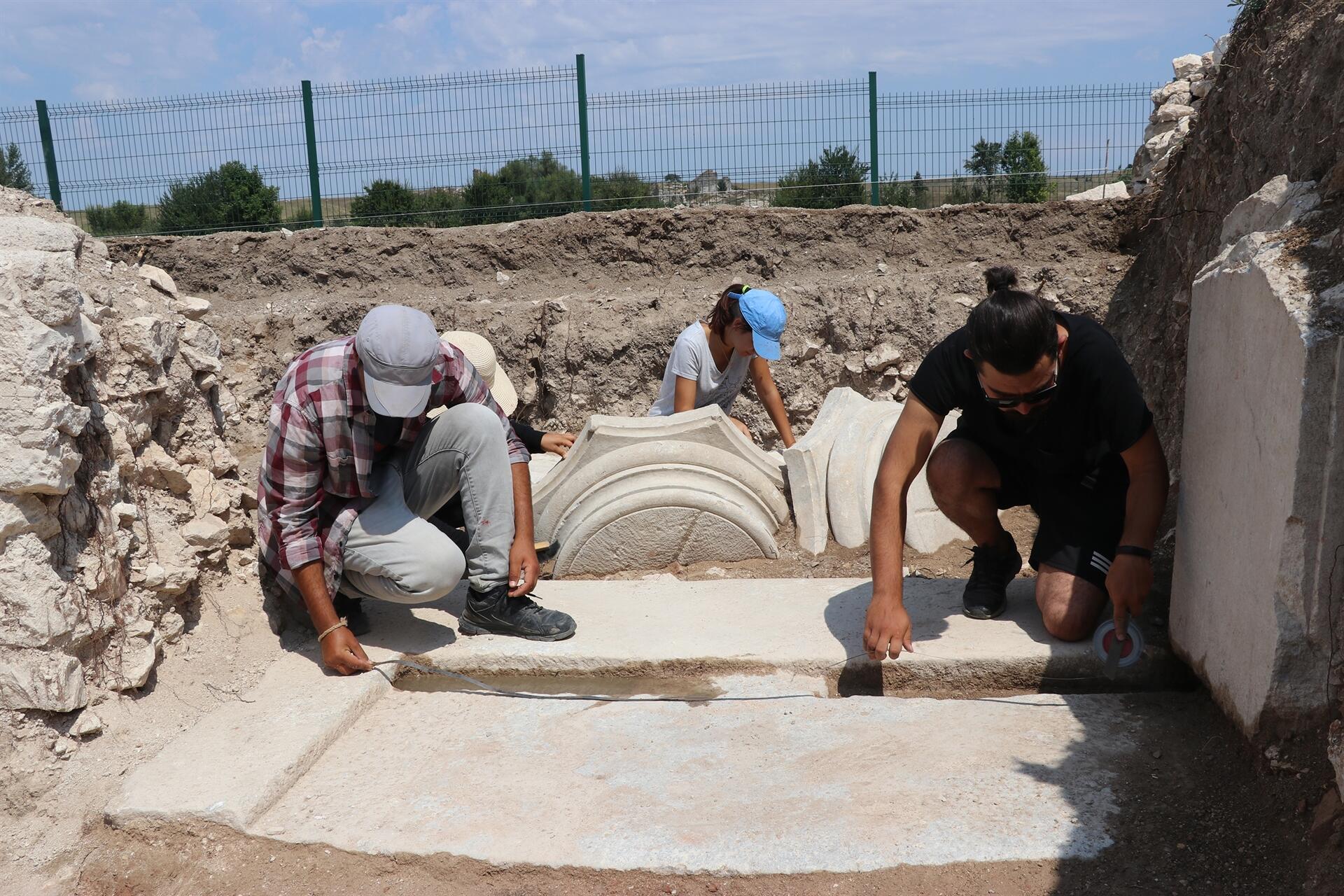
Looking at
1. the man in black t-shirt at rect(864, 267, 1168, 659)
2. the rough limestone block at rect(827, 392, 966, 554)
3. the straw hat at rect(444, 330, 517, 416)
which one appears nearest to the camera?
the man in black t-shirt at rect(864, 267, 1168, 659)

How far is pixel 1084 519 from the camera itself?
3.18 metres

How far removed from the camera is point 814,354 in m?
7.90

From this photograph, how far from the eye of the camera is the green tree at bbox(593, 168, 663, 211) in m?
10.1

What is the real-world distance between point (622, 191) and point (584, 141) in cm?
69

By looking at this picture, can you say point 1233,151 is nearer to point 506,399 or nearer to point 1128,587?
point 1128,587

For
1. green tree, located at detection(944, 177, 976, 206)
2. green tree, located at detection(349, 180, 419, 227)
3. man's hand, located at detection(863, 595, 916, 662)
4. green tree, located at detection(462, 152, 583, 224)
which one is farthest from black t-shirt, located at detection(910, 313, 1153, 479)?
green tree, located at detection(349, 180, 419, 227)

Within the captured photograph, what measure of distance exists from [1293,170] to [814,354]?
403 centimetres

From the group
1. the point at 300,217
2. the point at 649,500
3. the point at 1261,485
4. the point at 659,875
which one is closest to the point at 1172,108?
the point at 649,500

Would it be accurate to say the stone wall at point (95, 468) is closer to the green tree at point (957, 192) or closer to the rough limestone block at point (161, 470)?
the rough limestone block at point (161, 470)

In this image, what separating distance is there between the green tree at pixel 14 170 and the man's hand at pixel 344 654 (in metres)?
9.94

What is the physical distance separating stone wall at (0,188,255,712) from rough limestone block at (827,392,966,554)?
2.76 metres

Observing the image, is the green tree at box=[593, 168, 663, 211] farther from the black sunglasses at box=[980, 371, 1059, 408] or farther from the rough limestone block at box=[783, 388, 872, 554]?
the black sunglasses at box=[980, 371, 1059, 408]

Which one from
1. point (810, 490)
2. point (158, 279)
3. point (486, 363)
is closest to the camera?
point (158, 279)

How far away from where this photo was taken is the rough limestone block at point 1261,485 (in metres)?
2.06
